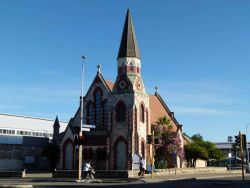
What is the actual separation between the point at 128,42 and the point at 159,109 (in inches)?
689

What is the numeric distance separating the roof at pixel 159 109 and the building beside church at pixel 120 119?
9.60 meters

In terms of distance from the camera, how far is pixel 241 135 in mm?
30609

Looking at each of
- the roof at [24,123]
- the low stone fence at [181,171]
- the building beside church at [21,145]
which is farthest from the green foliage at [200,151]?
the roof at [24,123]

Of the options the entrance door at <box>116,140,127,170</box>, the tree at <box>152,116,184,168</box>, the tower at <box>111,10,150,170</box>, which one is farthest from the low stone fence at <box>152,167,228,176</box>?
the entrance door at <box>116,140,127,170</box>

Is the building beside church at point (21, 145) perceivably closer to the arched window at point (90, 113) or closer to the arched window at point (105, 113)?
the arched window at point (90, 113)

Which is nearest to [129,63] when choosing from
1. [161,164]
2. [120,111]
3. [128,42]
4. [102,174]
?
[128,42]

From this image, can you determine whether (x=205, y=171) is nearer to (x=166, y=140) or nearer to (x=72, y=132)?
(x=166, y=140)

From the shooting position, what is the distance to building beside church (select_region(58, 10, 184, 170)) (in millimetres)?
53969

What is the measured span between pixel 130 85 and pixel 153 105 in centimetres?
1462

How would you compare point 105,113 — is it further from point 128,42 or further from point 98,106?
point 128,42

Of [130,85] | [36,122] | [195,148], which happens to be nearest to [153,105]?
[195,148]

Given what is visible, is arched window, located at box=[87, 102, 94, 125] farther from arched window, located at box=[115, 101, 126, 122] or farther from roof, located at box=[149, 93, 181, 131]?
roof, located at box=[149, 93, 181, 131]

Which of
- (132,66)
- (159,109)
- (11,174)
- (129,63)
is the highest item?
(129,63)

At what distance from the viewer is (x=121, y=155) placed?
179 feet
